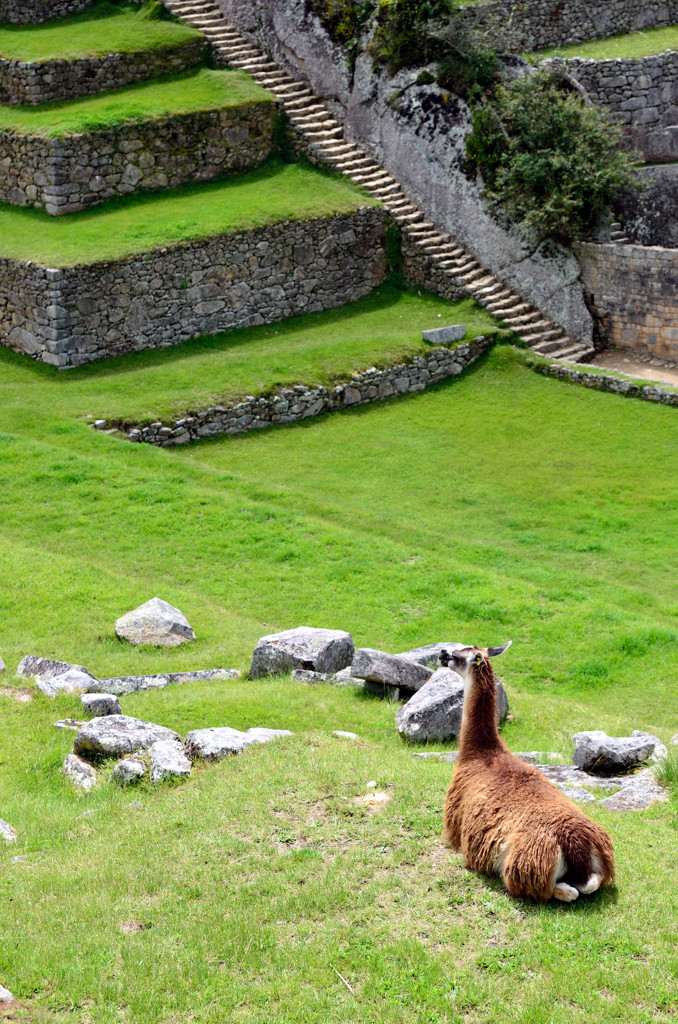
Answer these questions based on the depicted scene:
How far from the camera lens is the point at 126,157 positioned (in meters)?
27.5

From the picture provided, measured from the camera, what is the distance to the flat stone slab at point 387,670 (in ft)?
39.8

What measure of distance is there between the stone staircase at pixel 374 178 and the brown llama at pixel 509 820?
19.0 metres

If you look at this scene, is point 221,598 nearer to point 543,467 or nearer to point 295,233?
point 543,467

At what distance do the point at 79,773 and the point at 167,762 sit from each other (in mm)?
780

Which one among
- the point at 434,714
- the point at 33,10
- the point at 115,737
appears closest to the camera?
the point at 115,737

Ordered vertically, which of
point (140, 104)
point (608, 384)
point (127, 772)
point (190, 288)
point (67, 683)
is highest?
point (140, 104)

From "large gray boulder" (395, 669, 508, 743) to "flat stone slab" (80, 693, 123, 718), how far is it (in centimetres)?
265

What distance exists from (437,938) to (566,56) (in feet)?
102

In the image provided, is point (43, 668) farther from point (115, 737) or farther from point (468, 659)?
point (468, 659)

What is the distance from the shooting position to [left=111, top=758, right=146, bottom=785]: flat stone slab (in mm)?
9445

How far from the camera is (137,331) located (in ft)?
82.0

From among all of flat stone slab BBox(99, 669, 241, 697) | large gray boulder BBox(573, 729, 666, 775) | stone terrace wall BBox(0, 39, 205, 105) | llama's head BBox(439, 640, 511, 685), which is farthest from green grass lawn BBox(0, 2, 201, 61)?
llama's head BBox(439, 640, 511, 685)

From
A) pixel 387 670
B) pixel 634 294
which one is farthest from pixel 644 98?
pixel 387 670

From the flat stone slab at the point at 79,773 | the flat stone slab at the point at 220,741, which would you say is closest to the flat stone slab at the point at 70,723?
the flat stone slab at the point at 79,773
